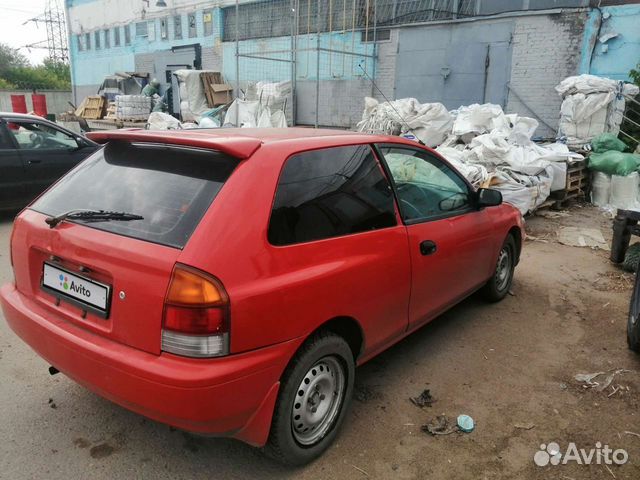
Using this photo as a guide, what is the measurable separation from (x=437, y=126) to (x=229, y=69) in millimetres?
10930

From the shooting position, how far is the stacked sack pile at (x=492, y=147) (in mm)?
7598

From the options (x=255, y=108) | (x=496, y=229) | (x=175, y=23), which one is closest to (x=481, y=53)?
(x=255, y=108)

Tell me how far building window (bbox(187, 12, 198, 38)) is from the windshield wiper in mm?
19420

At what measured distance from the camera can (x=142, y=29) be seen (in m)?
22.5

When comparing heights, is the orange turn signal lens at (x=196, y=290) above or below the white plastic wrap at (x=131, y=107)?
below

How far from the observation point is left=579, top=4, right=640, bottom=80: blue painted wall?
9906 millimetres

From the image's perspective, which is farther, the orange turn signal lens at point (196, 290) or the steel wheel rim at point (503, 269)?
the steel wheel rim at point (503, 269)

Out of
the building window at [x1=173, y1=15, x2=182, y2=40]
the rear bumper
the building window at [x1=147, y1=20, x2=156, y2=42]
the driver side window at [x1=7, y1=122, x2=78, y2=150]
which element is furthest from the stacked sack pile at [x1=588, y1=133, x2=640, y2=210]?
the building window at [x1=147, y1=20, x2=156, y2=42]

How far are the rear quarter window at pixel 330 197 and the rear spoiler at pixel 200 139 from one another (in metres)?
0.22

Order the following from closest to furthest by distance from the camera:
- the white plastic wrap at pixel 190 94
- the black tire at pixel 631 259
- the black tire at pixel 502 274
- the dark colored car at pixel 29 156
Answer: the black tire at pixel 502 274 < the black tire at pixel 631 259 < the dark colored car at pixel 29 156 < the white plastic wrap at pixel 190 94

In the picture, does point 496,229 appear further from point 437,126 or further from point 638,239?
point 437,126

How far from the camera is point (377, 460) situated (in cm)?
257

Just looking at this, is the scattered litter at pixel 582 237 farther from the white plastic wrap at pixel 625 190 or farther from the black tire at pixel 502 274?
the black tire at pixel 502 274

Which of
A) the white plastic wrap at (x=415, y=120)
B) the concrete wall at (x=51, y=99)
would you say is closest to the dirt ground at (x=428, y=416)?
the white plastic wrap at (x=415, y=120)
